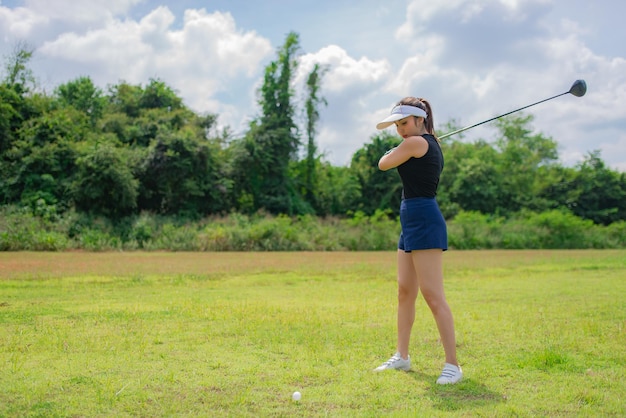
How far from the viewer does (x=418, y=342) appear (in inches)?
249

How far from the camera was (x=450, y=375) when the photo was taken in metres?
4.69

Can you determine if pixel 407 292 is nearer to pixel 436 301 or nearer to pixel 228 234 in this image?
pixel 436 301

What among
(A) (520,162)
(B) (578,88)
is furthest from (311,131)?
(B) (578,88)

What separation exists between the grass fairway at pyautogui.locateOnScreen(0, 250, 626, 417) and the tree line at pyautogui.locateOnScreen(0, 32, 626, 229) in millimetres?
19070

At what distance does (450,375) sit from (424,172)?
175 cm

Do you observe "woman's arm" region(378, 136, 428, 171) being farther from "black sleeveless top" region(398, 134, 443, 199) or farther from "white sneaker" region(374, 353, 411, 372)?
"white sneaker" region(374, 353, 411, 372)

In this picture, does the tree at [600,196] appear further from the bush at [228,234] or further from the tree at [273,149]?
the tree at [273,149]

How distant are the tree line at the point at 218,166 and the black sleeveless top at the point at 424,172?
2486 cm

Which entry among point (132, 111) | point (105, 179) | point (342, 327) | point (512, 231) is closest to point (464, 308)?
point (342, 327)

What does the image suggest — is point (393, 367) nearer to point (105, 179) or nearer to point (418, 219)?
point (418, 219)

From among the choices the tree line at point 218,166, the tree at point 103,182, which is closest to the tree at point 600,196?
the tree line at point 218,166

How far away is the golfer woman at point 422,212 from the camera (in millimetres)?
4898

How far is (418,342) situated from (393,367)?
1327mm

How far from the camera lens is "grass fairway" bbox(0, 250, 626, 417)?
13.3 feet
